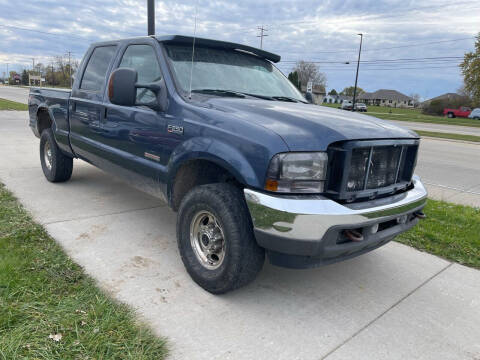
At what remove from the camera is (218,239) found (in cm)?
286

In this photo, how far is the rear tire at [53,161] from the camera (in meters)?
5.41

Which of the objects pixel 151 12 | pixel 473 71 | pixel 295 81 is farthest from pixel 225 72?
pixel 473 71

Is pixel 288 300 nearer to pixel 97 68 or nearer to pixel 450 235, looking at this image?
pixel 450 235

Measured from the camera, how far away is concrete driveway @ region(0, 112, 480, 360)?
2.43m

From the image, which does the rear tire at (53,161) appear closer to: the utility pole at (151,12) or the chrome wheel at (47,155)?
the chrome wheel at (47,155)

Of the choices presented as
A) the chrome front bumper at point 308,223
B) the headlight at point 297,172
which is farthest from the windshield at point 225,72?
the chrome front bumper at point 308,223

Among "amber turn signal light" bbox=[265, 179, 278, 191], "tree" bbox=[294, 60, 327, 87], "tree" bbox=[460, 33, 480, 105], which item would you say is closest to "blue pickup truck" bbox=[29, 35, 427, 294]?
"amber turn signal light" bbox=[265, 179, 278, 191]

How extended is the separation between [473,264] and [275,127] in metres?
2.64

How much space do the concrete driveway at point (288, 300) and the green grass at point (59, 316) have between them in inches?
5.9

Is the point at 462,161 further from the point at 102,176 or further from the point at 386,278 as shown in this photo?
the point at 102,176

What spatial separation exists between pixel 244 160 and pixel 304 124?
0.48m

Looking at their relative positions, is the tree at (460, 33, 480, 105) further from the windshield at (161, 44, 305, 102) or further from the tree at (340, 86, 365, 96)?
the tree at (340, 86, 365, 96)

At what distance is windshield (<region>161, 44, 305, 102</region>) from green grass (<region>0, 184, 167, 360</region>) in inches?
70.8

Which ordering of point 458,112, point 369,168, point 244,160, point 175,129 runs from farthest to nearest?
1. point 458,112
2. point 175,129
3. point 369,168
4. point 244,160
